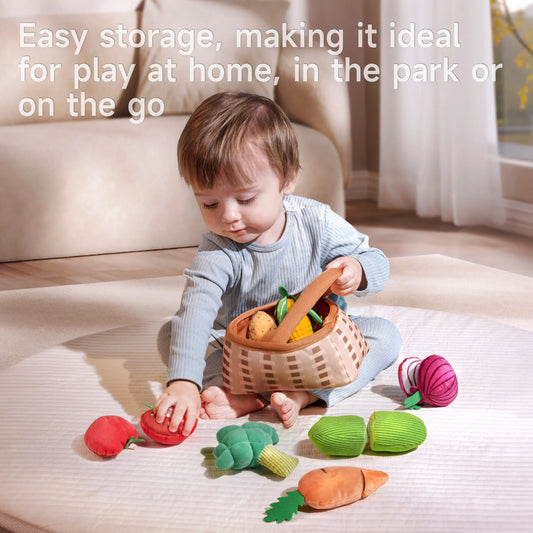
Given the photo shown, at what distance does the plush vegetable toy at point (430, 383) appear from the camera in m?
1.01

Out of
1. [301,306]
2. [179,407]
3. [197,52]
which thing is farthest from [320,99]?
[179,407]

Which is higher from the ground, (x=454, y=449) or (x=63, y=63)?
(x=63, y=63)

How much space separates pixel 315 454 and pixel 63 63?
2.13 metres

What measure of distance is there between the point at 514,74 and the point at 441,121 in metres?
0.29

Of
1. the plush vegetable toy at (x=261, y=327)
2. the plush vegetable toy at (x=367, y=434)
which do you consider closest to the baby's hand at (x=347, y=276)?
the plush vegetable toy at (x=261, y=327)

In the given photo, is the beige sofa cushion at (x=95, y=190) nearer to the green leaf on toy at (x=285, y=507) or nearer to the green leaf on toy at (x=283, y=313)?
the green leaf on toy at (x=283, y=313)

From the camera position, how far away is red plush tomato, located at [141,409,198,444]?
3.07 ft

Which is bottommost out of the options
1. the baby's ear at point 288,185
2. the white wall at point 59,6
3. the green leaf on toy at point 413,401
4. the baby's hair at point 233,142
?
the green leaf on toy at point 413,401

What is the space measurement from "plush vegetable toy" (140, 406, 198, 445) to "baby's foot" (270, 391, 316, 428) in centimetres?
12

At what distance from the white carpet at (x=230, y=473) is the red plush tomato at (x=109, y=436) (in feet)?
0.05

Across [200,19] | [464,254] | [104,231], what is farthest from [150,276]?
[200,19]

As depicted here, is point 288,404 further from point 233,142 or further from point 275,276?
point 233,142

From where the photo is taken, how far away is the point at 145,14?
2.77m

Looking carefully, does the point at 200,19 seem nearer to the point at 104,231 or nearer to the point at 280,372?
the point at 104,231
